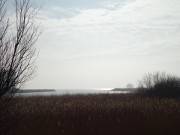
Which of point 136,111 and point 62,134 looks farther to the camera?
point 136,111

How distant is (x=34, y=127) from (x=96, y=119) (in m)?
2.98

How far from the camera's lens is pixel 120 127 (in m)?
8.01

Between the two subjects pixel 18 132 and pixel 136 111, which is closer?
pixel 18 132

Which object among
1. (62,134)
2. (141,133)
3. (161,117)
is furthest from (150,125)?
(62,134)

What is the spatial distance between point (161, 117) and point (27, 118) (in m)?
6.70

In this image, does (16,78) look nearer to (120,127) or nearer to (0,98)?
(0,98)

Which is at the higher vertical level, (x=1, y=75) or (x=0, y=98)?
(x=1, y=75)

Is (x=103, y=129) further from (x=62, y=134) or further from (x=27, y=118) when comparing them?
(x=27, y=118)

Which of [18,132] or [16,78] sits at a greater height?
[16,78]

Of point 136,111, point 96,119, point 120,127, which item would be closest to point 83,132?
point 120,127

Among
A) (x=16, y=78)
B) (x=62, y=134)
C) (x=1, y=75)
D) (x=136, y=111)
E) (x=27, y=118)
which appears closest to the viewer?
(x=1, y=75)

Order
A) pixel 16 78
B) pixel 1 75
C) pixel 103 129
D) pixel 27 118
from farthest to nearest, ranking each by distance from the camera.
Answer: pixel 27 118
pixel 103 129
pixel 16 78
pixel 1 75

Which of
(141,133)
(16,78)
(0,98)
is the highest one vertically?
(16,78)

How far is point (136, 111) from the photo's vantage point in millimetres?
11180
